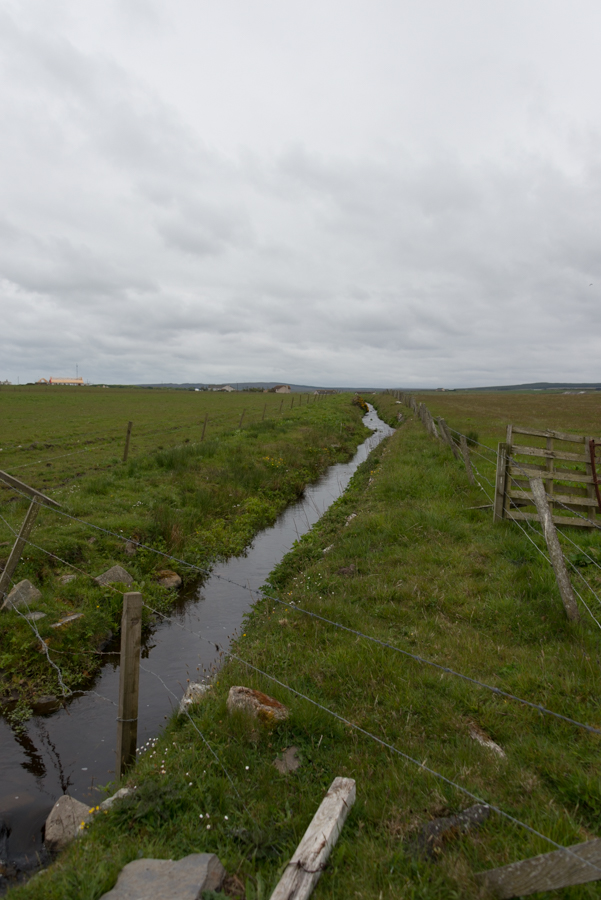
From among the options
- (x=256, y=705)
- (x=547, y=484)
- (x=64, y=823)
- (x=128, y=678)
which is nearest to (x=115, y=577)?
(x=128, y=678)

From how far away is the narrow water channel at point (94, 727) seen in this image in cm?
522

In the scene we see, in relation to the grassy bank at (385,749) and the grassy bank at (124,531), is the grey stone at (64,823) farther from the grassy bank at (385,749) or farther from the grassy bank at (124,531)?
the grassy bank at (124,531)

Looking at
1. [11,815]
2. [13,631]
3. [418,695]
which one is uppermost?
[418,695]

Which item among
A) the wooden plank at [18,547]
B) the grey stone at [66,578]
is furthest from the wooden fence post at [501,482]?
the wooden plank at [18,547]

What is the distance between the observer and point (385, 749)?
4.48 m

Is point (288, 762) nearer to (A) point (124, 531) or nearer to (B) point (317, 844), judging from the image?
(B) point (317, 844)

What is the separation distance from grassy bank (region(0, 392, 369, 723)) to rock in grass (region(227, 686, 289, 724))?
12.1 ft

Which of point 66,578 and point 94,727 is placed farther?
point 66,578

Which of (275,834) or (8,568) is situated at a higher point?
(8,568)

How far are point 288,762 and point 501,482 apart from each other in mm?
7749

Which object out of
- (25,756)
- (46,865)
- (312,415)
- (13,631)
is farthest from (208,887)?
(312,415)

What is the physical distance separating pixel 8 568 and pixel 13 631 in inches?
40.3

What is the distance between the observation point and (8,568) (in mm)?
8164

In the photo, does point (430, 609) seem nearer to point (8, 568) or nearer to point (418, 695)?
point (418, 695)
